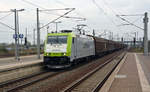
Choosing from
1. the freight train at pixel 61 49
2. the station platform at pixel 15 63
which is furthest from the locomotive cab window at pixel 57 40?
the station platform at pixel 15 63

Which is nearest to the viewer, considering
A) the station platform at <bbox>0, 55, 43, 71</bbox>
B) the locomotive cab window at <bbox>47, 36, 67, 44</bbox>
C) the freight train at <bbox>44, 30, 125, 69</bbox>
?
the freight train at <bbox>44, 30, 125, 69</bbox>

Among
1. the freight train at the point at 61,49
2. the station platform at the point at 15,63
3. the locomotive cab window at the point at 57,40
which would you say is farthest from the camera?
the station platform at the point at 15,63

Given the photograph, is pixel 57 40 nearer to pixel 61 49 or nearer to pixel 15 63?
pixel 61 49

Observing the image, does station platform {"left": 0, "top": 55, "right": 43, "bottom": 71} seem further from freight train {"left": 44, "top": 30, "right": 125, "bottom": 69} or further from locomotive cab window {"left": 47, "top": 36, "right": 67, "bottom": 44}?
locomotive cab window {"left": 47, "top": 36, "right": 67, "bottom": 44}

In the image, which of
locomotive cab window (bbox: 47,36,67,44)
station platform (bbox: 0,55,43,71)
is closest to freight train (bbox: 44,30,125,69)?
locomotive cab window (bbox: 47,36,67,44)

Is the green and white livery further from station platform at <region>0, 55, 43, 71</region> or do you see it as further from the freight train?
station platform at <region>0, 55, 43, 71</region>

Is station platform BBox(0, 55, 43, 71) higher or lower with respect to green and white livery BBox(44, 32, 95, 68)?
lower

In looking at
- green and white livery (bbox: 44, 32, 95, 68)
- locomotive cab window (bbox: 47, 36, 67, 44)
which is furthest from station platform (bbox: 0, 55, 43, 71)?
locomotive cab window (bbox: 47, 36, 67, 44)

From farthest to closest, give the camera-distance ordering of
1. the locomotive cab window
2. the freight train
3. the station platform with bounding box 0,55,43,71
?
the station platform with bounding box 0,55,43,71 → the locomotive cab window → the freight train

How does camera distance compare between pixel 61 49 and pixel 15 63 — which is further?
pixel 15 63

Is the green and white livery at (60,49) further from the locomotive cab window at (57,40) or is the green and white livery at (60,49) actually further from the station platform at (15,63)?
the station platform at (15,63)

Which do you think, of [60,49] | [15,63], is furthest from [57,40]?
[15,63]

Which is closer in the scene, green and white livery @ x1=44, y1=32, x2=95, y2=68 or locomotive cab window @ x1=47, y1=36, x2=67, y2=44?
green and white livery @ x1=44, y1=32, x2=95, y2=68

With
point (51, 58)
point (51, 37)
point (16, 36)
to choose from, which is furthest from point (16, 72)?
point (16, 36)
